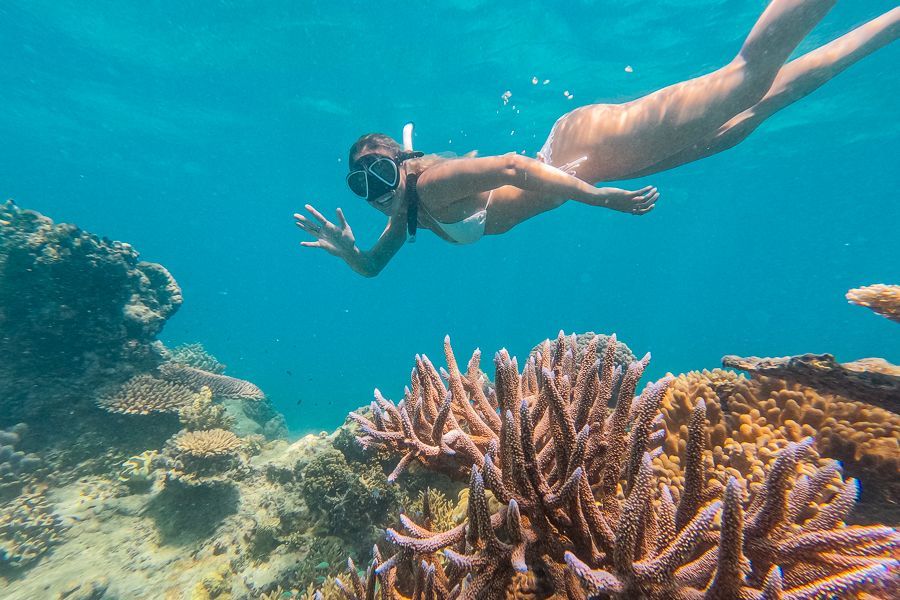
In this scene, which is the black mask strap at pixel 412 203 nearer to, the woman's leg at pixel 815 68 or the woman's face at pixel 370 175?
the woman's face at pixel 370 175

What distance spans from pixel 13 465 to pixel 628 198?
389 inches

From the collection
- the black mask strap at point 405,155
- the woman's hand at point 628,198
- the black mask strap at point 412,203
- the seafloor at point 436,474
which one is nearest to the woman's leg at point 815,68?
the woman's hand at point 628,198

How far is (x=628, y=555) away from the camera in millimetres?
1441

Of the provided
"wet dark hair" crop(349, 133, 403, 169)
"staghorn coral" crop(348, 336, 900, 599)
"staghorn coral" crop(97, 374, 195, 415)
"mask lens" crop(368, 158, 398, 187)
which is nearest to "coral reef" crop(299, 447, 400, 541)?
Answer: "staghorn coral" crop(348, 336, 900, 599)

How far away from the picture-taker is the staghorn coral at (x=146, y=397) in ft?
23.2

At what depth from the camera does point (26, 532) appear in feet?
17.4

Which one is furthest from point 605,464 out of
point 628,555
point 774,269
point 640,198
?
point 774,269

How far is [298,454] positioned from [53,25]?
30867 mm

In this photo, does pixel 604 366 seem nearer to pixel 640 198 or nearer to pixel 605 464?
pixel 605 464

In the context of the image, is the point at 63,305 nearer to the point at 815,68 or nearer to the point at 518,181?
the point at 518,181

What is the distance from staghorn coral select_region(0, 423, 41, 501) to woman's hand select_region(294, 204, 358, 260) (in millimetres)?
6240

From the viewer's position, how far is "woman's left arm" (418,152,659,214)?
4086mm

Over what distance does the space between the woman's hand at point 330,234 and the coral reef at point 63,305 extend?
5720mm

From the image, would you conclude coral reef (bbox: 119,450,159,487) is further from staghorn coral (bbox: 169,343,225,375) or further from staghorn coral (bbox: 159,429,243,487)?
staghorn coral (bbox: 169,343,225,375)
